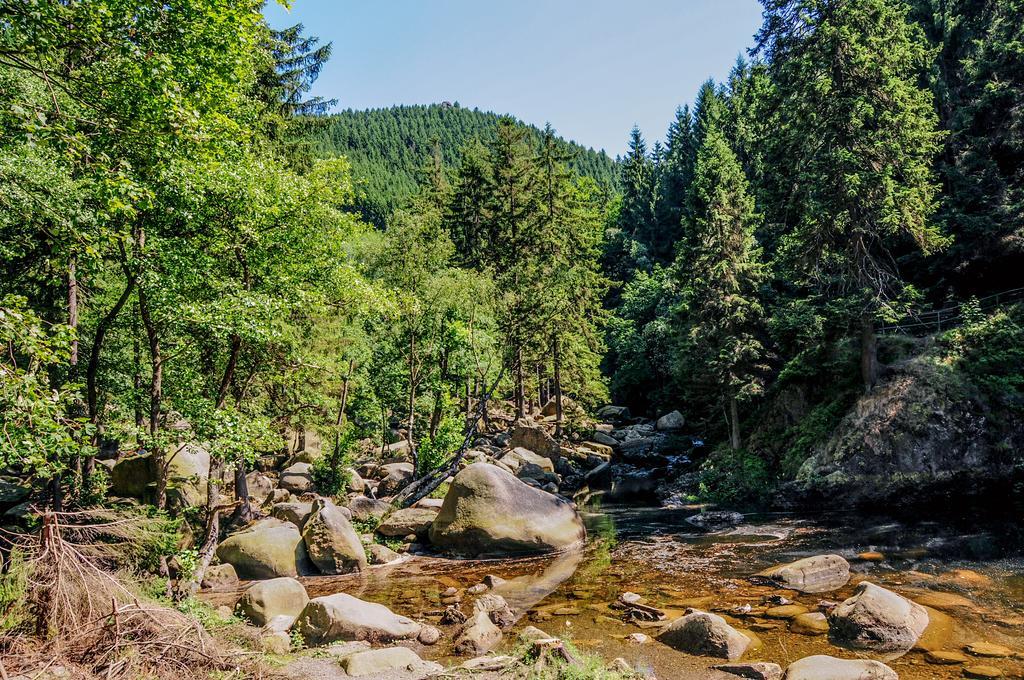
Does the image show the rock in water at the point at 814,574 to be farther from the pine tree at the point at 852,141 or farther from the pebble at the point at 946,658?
→ the pine tree at the point at 852,141

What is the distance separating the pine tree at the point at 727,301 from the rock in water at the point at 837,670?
55.0 ft

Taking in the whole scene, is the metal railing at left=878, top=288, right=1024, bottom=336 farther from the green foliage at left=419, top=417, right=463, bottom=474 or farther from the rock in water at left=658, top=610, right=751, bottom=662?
the rock in water at left=658, top=610, right=751, bottom=662

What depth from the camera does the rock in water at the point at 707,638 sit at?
8109 mm

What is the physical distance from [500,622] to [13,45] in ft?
34.7

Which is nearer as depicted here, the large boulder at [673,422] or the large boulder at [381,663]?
the large boulder at [381,663]

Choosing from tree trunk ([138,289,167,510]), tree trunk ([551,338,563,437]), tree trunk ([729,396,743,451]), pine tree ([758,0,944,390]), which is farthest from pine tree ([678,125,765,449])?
tree trunk ([138,289,167,510])

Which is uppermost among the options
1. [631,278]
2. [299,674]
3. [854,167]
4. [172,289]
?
[631,278]

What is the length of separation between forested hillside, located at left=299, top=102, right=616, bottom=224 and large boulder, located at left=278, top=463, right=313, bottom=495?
78.7 meters

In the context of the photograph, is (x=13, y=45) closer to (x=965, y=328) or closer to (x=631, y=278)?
(x=965, y=328)

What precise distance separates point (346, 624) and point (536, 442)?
2154 centimetres

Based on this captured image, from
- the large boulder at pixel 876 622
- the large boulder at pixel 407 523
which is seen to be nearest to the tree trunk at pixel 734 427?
the large boulder at pixel 407 523

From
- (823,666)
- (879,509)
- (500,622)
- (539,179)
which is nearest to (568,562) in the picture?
(500,622)

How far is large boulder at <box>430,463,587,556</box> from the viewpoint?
1500 cm

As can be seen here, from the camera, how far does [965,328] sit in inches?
756
